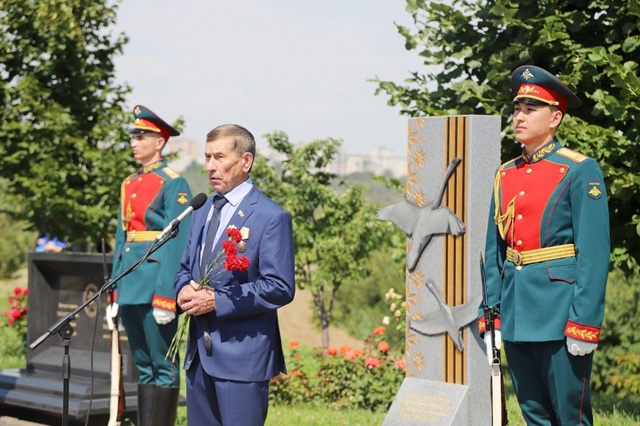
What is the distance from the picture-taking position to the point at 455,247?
774 cm

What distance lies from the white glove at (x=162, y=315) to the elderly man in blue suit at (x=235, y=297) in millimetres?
1957

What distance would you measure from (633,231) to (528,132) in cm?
415

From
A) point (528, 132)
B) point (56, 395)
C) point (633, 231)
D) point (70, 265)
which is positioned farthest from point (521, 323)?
point (70, 265)

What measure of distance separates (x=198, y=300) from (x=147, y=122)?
2.99 m

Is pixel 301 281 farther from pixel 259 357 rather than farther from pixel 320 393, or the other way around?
pixel 259 357

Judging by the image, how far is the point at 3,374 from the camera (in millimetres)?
9828

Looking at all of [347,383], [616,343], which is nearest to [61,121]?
[347,383]

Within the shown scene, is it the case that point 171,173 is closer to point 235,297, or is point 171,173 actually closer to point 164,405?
point 164,405

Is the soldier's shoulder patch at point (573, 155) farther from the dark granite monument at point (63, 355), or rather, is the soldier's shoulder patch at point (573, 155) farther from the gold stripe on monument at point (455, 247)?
the dark granite monument at point (63, 355)

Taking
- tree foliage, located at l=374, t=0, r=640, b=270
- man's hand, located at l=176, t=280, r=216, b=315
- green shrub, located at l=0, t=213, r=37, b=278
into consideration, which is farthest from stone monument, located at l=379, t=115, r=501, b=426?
green shrub, located at l=0, t=213, r=37, b=278

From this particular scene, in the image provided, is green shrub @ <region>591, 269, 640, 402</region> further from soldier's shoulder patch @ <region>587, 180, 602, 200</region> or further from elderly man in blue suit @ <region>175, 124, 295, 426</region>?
elderly man in blue suit @ <region>175, 124, 295, 426</region>

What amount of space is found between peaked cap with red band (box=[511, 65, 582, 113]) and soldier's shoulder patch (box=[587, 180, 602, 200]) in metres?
0.42

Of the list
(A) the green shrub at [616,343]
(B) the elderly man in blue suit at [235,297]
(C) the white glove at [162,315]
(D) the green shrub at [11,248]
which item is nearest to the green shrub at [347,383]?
(C) the white glove at [162,315]

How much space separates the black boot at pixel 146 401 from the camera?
760 cm
